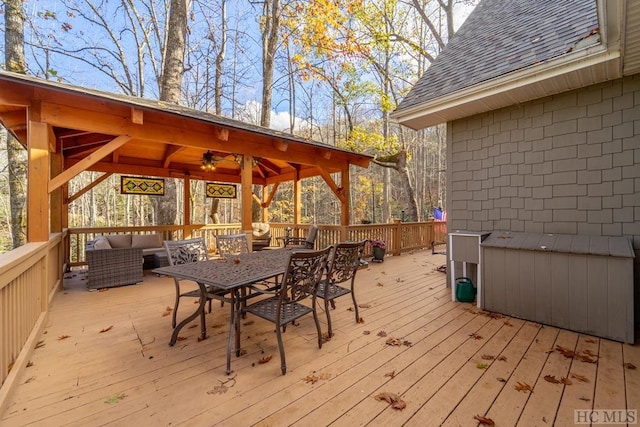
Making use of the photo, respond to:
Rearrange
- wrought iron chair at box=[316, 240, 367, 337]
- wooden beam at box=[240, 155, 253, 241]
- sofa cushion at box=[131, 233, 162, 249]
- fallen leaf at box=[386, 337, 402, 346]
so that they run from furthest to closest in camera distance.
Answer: sofa cushion at box=[131, 233, 162, 249] < wooden beam at box=[240, 155, 253, 241] < wrought iron chair at box=[316, 240, 367, 337] < fallen leaf at box=[386, 337, 402, 346]

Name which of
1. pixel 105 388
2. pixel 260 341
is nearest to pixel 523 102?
pixel 260 341

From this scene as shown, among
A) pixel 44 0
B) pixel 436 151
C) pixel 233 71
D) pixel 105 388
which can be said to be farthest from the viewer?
pixel 436 151

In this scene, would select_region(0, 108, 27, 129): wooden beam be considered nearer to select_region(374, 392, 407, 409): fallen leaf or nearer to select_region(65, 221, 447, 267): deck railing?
select_region(65, 221, 447, 267): deck railing

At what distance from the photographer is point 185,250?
363 centimetres

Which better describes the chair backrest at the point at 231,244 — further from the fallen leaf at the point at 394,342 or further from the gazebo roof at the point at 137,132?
the fallen leaf at the point at 394,342

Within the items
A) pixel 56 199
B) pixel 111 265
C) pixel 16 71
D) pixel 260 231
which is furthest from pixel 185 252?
pixel 16 71

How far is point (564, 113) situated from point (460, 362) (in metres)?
3.65

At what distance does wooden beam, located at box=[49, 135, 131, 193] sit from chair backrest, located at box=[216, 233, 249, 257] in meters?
1.95

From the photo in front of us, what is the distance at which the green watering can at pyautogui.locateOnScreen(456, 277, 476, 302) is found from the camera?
420cm

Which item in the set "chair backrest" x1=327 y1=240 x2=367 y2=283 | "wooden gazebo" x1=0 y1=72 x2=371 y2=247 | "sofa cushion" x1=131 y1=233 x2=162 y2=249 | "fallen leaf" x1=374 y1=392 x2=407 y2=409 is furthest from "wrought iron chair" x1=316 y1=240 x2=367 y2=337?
→ "sofa cushion" x1=131 y1=233 x2=162 y2=249

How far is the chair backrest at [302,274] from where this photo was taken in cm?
241

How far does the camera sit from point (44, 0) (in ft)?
28.9

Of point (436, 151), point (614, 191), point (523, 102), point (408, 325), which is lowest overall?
point (408, 325)

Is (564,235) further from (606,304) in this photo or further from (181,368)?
(181,368)
